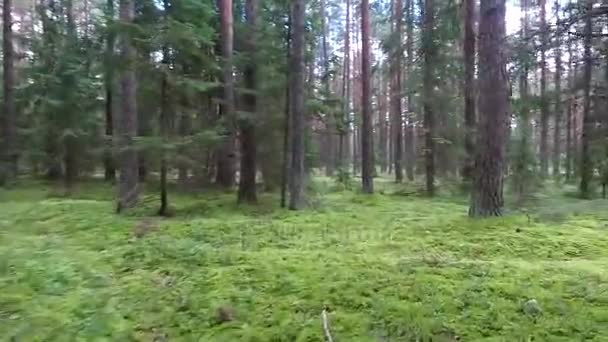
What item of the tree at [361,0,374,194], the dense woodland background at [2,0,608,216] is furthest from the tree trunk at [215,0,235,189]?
the tree at [361,0,374,194]

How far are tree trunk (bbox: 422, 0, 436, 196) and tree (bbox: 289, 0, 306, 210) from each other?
5.23m

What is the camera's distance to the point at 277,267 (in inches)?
259

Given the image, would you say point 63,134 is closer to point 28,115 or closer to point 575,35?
point 28,115

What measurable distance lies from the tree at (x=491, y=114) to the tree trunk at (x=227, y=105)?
5181 millimetres

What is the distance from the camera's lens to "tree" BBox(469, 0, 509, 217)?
9086mm

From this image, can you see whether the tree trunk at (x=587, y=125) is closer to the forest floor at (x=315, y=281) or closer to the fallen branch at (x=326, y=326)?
the forest floor at (x=315, y=281)

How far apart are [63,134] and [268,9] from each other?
7.43 metres

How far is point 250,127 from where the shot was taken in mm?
12516

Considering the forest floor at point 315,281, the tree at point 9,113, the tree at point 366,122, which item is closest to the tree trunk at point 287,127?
the forest floor at point 315,281

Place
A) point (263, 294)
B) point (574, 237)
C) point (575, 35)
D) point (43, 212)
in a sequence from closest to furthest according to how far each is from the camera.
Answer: point (575, 35) < point (263, 294) < point (574, 237) < point (43, 212)

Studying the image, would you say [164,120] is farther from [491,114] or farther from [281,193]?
[491,114]

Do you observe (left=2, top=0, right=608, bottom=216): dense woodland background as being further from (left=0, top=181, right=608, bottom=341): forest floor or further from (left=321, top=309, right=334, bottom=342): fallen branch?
(left=321, top=309, right=334, bottom=342): fallen branch

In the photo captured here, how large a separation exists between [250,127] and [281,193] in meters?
1.72

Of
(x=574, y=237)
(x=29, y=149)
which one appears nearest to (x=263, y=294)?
(x=574, y=237)
